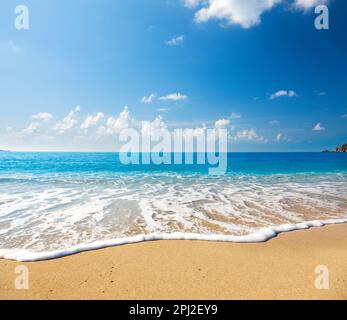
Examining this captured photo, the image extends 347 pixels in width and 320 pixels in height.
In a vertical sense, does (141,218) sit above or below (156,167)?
below

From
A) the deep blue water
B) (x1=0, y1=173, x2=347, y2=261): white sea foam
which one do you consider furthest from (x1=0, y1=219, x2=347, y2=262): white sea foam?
the deep blue water

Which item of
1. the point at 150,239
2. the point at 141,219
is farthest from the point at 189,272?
the point at 141,219

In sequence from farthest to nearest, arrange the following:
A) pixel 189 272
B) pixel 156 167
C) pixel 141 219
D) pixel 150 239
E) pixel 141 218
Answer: pixel 156 167 → pixel 141 218 → pixel 141 219 → pixel 150 239 → pixel 189 272

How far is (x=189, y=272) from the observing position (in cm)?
397

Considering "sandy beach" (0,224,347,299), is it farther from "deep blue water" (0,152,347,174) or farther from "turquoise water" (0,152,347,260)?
"deep blue water" (0,152,347,174)

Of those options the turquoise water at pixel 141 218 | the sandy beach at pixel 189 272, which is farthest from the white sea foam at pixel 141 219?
the sandy beach at pixel 189 272

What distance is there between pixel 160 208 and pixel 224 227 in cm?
315

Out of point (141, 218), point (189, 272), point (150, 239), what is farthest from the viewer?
point (141, 218)

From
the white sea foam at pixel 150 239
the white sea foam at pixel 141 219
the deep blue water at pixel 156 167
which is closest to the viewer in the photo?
the white sea foam at pixel 150 239

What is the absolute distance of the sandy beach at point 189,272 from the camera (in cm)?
342

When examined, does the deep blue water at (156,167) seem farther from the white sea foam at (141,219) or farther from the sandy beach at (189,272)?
the sandy beach at (189,272)

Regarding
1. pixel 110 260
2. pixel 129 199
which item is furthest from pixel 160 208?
pixel 110 260

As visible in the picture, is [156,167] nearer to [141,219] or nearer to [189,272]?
[141,219]
